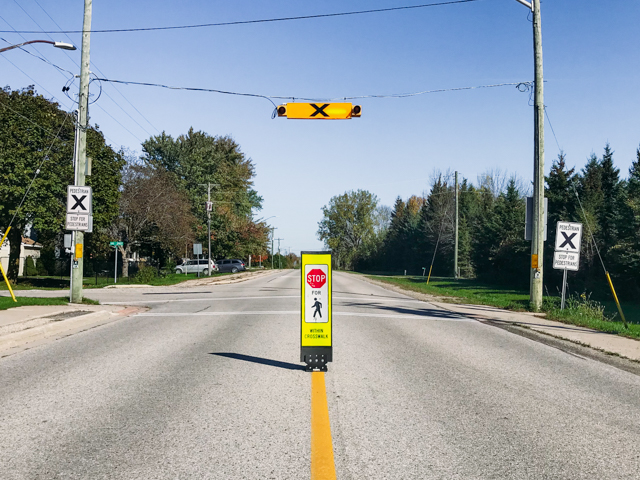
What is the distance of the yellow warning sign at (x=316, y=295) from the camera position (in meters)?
6.80

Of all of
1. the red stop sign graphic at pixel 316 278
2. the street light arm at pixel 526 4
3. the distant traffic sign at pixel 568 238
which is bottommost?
the red stop sign graphic at pixel 316 278

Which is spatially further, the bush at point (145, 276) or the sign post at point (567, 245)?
the bush at point (145, 276)

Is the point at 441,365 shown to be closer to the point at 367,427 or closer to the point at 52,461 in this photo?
the point at 367,427


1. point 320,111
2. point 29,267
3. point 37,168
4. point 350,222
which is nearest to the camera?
point 320,111

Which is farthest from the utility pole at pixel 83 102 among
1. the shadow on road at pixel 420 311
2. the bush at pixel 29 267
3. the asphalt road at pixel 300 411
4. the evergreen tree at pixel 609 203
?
the bush at pixel 29 267

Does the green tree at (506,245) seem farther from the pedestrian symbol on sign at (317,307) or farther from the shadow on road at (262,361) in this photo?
the pedestrian symbol on sign at (317,307)

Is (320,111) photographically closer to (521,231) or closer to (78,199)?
(78,199)

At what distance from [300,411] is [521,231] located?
4307 centimetres

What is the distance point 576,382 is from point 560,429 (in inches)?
90.6

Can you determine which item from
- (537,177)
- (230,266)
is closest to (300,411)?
(537,177)

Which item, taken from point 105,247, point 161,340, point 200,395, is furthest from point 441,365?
point 105,247

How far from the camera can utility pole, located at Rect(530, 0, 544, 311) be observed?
17.0m

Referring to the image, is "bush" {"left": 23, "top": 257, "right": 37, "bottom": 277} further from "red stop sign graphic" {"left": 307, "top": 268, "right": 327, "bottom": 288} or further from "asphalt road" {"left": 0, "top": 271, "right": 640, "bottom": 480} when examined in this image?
"red stop sign graphic" {"left": 307, "top": 268, "right": 327, "bottom": 288}

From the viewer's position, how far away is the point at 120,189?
46.1m
